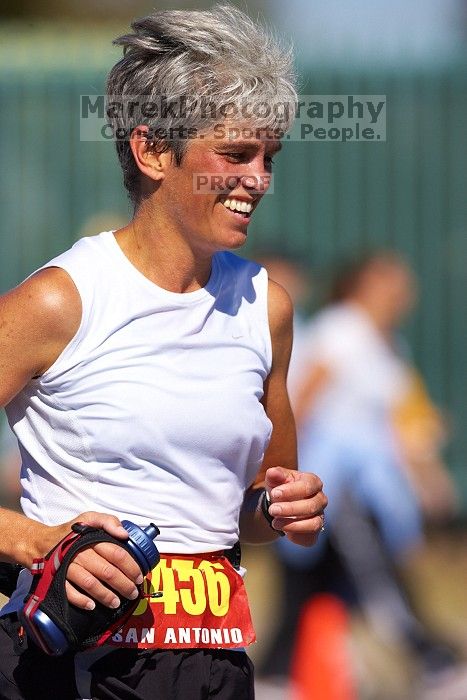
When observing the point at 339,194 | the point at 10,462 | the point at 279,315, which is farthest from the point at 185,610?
the point at 339,194

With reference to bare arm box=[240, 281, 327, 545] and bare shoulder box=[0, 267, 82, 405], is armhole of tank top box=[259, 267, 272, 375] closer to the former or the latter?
bare arm box=[240, 281, 327, 545]

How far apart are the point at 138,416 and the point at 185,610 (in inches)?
15.9

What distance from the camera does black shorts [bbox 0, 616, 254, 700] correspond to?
8.30 ft

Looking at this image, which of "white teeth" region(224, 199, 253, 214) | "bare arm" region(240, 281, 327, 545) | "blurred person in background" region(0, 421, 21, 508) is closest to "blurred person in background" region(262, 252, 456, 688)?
"blurred person in background" region(0, 421, 21, 508)

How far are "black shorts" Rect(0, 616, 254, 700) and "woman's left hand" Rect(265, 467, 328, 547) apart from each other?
33 centimetres

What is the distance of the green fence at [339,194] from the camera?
873 cm

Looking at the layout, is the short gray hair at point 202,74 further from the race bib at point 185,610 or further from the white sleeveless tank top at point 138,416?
the race bib at point 185,610

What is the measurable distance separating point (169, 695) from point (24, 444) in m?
0.58

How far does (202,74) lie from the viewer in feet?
8.77

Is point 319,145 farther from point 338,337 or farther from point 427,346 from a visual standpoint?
point 338,337

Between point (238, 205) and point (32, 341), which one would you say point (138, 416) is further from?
point (238, 205)

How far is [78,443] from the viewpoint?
256 cm

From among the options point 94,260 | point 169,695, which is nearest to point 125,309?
point 94,260

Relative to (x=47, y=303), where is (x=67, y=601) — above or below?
below
